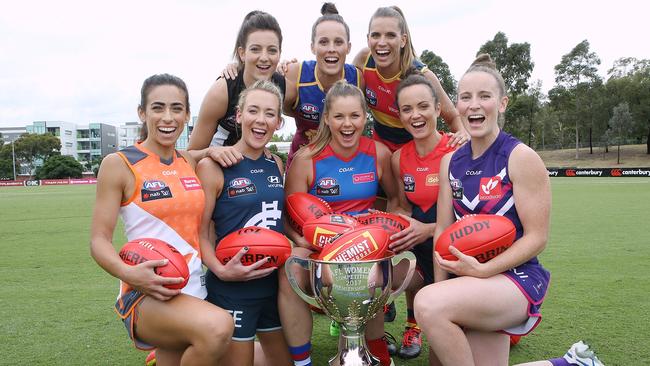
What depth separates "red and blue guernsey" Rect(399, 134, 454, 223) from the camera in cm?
360

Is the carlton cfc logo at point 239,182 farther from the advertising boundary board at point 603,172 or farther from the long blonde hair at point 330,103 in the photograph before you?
the advertising boundary board at point 603,172

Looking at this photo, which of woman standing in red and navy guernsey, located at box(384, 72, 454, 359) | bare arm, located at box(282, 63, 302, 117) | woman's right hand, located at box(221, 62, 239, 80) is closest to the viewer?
woman standing in red and navy guernsey, located at box(384, 72, 454, 359)

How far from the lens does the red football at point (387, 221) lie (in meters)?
3.07

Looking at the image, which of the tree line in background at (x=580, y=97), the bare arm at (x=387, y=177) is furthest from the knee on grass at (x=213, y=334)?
the tree line in background at (x=580, y=97)

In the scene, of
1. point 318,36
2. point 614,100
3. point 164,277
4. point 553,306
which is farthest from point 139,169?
point 614,100

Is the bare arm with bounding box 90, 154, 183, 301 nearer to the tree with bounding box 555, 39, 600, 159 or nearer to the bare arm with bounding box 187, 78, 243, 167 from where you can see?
the bare arm with bounding box 187, 78, 243, 167

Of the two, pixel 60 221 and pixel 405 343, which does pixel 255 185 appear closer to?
pixel 405 343

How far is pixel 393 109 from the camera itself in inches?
168

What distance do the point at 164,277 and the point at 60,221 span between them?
41.7ft

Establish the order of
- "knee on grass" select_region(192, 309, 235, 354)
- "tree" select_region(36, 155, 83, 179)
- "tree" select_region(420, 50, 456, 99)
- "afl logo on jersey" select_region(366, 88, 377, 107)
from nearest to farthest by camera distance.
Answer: "knee on grass" select_region(192, 309, 235, 354) < "afl logo on jersey" select_region(366, 88, 377, 107) < "tree" select_region(420, 50, 456, 99) < "tree" select_region(36, 155, 83, 179)

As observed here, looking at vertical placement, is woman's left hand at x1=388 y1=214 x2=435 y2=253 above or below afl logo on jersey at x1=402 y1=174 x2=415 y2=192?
below

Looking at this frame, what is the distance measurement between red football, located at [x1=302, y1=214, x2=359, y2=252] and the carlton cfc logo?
0.50 metres

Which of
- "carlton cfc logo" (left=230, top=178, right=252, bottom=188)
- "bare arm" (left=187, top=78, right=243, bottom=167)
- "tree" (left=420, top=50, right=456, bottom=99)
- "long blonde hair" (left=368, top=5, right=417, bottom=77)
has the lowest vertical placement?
"carlton cfc logo" (left=230, top=178, right=252, bottom=188)

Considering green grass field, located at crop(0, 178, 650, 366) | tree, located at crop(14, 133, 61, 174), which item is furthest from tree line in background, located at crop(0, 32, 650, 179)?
green grass field, located at crop(0, 178, 650, 366)
